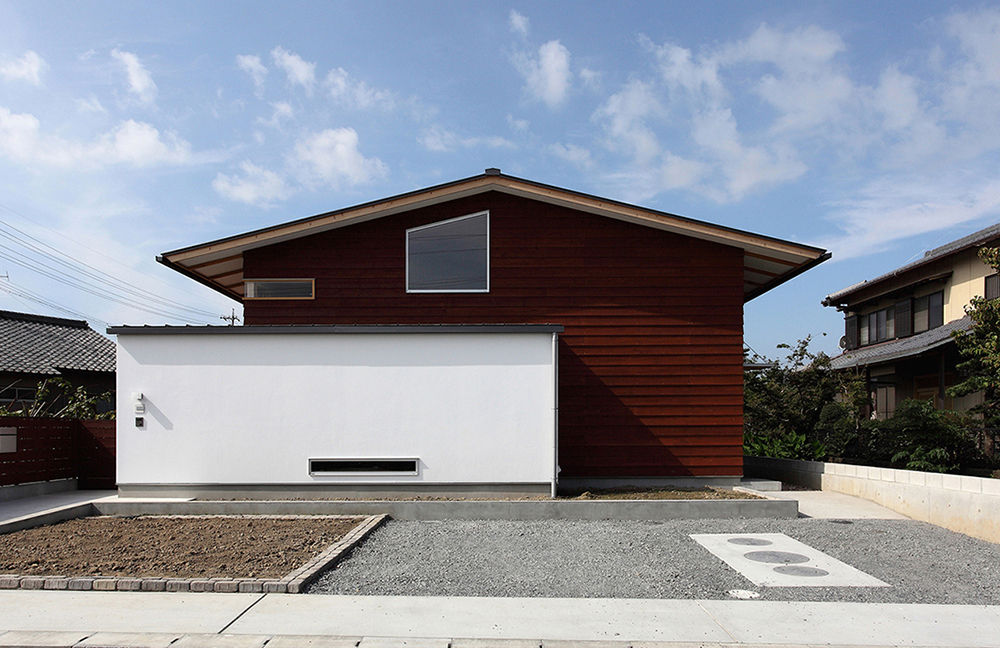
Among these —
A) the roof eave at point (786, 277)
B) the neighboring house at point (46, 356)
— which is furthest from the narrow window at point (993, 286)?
the neighboring house at point (46, 356)

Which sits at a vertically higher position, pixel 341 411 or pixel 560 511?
pixel 341 411

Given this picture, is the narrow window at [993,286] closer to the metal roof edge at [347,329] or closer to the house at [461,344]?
the house at [461,344]

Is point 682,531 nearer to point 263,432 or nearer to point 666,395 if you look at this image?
point 666,395

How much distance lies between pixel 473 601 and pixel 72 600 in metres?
3.20

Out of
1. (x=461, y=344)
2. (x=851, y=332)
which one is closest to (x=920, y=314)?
(x=851, y=332)

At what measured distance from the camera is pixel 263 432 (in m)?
10.6

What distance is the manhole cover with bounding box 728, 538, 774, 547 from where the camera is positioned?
812 centimetres

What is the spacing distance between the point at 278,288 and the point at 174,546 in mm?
5833

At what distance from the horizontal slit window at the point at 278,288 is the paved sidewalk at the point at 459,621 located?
7.11m

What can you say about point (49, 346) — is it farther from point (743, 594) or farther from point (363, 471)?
point (743, 594)

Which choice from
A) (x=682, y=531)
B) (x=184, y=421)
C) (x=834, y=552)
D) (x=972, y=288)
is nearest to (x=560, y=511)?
(x=682, y=531)

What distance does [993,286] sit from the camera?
17641 mm

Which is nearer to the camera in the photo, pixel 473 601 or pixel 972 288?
pixel 473 601

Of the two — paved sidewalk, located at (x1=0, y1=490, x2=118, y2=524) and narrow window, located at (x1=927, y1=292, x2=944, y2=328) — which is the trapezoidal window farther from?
narrow window, located at (x1=927, y1=292, x2=944, y2=328)
